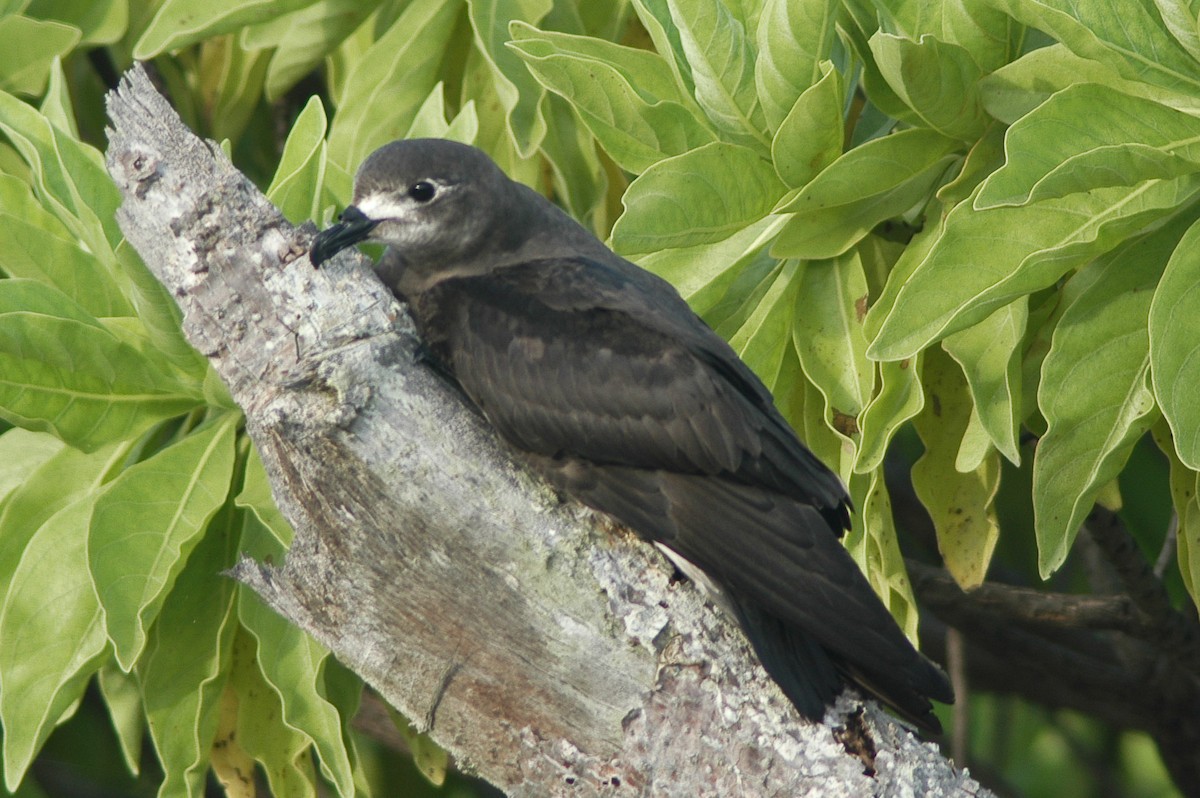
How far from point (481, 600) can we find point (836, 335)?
82cm

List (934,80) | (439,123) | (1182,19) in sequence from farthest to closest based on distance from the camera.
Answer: (439,123), (934,80), (1182,19)

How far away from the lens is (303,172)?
8.76 feet

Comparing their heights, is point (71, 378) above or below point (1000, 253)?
below

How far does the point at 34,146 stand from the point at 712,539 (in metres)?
1.50

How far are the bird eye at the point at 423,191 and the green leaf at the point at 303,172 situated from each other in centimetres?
17

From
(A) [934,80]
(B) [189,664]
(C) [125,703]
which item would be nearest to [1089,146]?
(A) [934,80]

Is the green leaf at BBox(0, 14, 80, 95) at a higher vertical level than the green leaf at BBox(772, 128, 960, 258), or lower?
lower

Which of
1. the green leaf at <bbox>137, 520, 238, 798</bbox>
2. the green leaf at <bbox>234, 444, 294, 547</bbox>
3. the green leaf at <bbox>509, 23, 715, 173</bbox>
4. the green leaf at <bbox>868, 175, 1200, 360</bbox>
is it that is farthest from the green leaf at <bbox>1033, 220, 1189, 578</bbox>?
the green leaf at <bbox>137, 520, 238, 798</bbox>

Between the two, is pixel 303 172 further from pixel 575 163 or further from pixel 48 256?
pixel 575 163

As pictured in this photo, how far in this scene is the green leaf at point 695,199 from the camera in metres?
2.26

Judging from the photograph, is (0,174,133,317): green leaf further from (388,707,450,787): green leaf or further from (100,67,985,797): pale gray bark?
(388,707,450,787): green leaf

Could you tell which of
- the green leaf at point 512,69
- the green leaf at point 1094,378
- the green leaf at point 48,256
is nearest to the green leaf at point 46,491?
the green leaf at point 48,256

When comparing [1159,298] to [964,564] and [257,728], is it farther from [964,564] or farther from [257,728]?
[257,728]

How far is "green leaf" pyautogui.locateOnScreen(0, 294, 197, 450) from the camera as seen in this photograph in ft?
8.06
